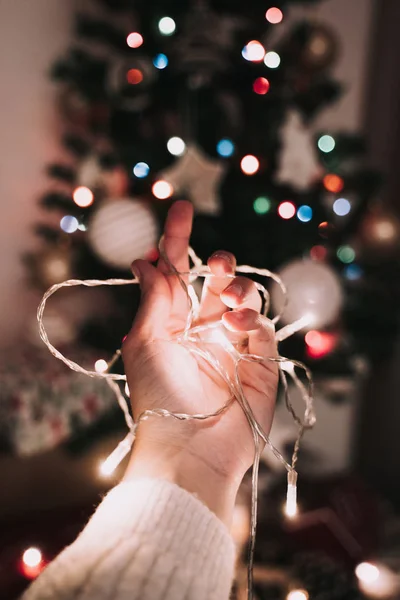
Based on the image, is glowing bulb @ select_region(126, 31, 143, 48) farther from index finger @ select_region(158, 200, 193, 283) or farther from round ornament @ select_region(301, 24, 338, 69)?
index finger @ select_region(158, 200, 193, 283)

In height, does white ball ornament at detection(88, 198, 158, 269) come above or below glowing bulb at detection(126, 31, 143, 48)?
below

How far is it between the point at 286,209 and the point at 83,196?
54 cm

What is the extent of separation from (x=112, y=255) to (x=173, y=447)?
763 millimetres

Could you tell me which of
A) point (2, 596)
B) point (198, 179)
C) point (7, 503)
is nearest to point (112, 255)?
point (198, 179)

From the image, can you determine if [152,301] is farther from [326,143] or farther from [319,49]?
[319,49]

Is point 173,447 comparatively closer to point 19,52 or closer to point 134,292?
point 134,292

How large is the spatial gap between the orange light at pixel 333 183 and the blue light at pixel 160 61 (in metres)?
0.55

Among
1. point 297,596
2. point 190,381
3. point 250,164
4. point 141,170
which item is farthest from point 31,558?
point 250,164

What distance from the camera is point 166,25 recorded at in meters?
1.36

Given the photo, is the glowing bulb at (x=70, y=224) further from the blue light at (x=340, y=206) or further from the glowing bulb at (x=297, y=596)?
the glowing bulb at (x=297, y=596)

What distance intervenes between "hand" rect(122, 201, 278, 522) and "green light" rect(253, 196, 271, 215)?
69 cm

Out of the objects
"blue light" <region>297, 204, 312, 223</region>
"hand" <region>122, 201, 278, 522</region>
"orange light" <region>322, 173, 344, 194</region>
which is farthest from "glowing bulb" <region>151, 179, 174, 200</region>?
"hand" <region>122, 201, 278, 522</region>

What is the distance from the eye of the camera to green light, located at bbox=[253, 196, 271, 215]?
1340mm

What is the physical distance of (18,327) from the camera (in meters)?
1.76
